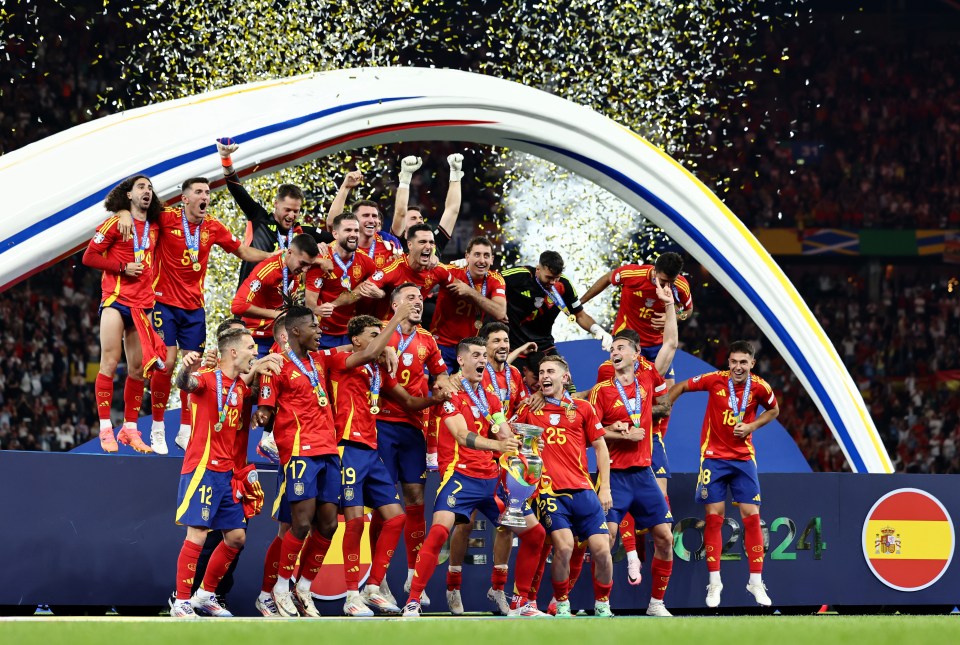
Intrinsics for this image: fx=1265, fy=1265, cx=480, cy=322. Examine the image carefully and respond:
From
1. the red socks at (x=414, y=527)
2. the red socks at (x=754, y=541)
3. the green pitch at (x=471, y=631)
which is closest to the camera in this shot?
the green pitch at (x=471, y=631)

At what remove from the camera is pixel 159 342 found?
9.04 meters

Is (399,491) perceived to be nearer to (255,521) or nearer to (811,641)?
(255,521)

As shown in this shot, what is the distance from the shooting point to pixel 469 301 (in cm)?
962

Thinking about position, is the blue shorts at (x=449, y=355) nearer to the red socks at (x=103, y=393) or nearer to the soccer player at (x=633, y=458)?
the soccer player at (x=633, y=458)

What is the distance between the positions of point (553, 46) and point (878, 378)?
329 inches

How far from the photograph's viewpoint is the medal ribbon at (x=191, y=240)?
9180 mm

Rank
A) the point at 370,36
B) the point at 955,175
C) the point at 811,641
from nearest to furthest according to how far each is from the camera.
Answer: the point at 811,641
the point at 370,36
the point at 955,175

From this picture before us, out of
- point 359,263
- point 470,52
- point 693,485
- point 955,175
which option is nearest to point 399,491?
point 359,263

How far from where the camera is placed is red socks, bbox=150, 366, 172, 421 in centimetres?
913

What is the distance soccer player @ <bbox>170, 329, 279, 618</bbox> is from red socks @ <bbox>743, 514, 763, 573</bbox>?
161 inches

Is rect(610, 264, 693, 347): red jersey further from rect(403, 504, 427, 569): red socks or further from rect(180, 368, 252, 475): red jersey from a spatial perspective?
rect(180, 368, 252, 475): red jersey

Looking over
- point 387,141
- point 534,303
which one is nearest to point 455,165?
point 534,303

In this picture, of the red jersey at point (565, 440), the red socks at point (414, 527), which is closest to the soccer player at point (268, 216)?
the red socks at point (414, 527)

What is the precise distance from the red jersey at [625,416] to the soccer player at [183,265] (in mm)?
2731
